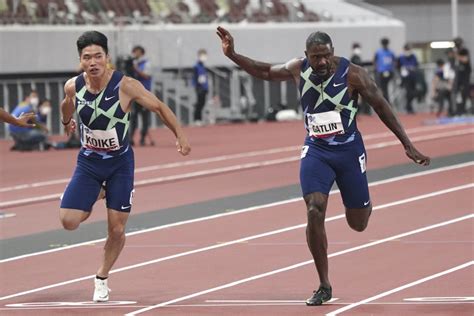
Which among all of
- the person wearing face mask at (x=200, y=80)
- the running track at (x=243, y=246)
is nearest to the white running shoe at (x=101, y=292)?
the running track at (x=243, y=246)

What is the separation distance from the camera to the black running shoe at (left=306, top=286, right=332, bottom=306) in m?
10.2

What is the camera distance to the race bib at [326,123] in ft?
34.5

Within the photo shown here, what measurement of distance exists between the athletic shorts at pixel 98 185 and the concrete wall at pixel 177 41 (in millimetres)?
25778

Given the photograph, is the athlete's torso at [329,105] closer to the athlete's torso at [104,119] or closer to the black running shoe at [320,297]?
the black running shoe at [320,297]

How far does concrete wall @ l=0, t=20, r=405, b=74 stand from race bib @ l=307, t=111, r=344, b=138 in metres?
26.4

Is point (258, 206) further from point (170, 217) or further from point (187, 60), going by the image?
point (187, 60)

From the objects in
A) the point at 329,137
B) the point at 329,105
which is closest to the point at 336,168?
the point at 329,137

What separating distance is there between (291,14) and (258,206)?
2831 centimetres

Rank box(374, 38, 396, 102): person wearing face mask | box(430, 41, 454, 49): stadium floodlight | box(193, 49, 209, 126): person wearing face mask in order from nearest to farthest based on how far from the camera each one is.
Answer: box(193, 49, 209, 126): person wearing face mask < box(374, 38, 396, 102): person wearing face mask < box(430, 41, 454, 49): stadium floodlight

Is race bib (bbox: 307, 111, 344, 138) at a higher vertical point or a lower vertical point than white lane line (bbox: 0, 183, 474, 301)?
higher

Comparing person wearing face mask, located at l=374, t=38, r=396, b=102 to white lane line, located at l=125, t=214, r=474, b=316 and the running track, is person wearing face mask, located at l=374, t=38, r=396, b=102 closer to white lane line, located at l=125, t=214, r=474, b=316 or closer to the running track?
the running track

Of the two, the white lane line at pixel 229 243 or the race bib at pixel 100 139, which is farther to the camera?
the white lane line at pixel 229 243

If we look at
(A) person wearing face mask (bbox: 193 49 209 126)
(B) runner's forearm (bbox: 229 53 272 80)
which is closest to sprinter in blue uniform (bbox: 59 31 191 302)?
(B) runner's forearm (bbox: 229 53 272 80)

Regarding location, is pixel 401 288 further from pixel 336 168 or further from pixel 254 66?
pixel 254 66
